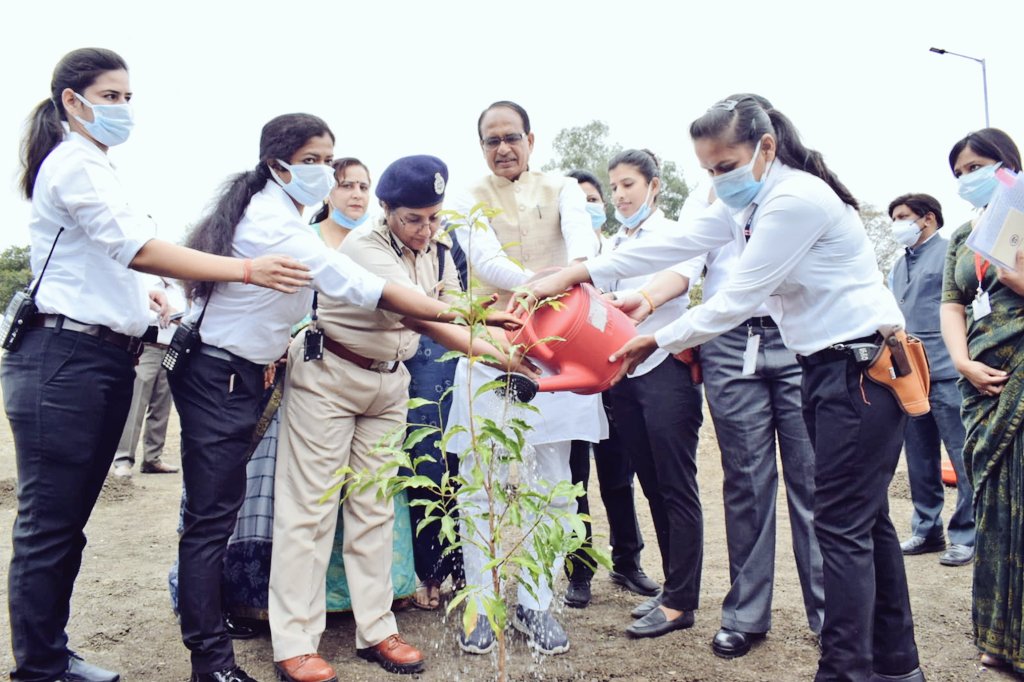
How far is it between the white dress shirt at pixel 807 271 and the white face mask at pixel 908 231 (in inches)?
118

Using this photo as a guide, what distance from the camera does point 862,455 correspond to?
2.48 metres

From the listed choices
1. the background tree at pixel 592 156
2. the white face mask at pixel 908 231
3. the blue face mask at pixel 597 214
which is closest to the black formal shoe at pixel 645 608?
the blue face mask at pixel 597 214

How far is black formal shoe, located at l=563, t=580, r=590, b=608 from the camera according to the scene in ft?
12.4

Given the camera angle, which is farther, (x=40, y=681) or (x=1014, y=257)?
(x=1014, y=257)

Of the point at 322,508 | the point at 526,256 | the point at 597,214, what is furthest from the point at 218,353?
the point at 597,214

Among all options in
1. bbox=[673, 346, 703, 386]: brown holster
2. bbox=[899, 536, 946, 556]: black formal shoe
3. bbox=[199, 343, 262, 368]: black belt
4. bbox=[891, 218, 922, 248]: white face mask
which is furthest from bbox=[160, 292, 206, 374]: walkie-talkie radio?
bbox=[891, 218, 922, 248]: white face mask

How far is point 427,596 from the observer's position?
3754 millimetres

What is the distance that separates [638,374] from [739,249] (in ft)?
2.26

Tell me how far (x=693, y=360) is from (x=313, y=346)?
1493 mm

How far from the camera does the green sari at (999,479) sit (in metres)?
2.92

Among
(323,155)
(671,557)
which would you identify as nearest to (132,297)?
(323,155)

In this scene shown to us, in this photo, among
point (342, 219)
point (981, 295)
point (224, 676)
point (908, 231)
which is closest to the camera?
point (224, 676)

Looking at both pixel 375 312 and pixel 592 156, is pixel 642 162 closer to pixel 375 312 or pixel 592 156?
pixel 375 312

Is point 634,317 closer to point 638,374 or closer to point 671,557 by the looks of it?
point 638,374
